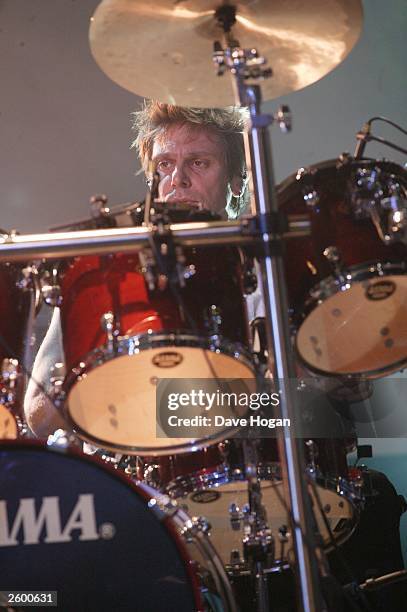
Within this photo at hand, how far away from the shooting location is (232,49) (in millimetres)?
1268

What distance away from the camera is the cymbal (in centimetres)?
138

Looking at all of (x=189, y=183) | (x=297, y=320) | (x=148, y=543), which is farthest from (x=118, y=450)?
(x=189, y=183)

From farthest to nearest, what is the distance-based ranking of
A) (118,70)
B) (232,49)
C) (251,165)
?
(118,70)
(232,49)
(251,165)

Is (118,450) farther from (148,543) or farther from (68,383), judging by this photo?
(148,543)

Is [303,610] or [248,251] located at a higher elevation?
[248,251]

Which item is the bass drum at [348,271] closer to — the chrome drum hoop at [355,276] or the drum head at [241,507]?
the chrome drum hoop at [355,276]

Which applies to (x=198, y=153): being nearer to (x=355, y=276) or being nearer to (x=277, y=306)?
(x=355, y=276)

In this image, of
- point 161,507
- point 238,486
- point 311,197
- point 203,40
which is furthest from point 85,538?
point 203,40

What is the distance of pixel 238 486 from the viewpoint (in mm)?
1438

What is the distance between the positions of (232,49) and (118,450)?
0.70 metres

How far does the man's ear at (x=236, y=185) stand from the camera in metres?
2.35

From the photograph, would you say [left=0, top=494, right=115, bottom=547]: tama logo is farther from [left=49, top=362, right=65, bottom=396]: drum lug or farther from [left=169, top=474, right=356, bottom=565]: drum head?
[left=169, top=474, right=356, bottom=565]: drum head

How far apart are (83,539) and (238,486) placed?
43 cm

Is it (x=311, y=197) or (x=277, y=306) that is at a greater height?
(x=311, y=197)
